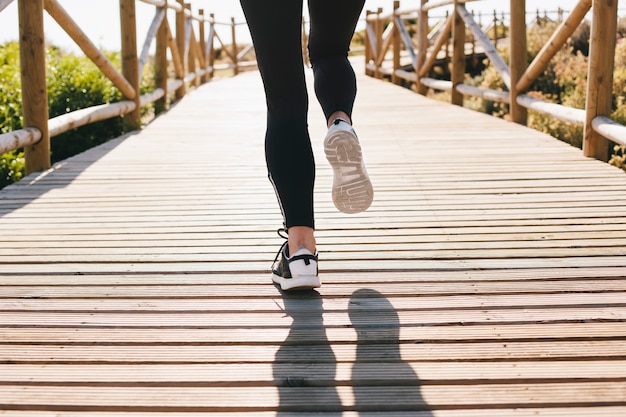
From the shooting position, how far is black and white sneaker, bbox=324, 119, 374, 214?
187 cm

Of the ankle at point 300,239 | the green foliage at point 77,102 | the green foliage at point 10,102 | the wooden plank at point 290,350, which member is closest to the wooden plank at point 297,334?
the wooden plank at point 290,350

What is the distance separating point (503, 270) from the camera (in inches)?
81.9

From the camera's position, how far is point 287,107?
6.06 feet

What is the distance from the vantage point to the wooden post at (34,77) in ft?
12.3

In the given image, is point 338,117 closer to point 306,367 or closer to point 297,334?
point 297,334

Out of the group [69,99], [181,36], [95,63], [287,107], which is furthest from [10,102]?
[287,107]

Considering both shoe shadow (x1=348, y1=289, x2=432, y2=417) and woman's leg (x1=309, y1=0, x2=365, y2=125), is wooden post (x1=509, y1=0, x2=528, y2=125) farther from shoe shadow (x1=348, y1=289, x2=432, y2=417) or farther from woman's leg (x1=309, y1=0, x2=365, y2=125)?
shoe shadow (x1=348, y1=289, x2=432, y2=417)

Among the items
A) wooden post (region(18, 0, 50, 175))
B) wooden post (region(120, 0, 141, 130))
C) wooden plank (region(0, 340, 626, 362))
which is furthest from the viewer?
wooden post (region(120, 0, 141, 130))

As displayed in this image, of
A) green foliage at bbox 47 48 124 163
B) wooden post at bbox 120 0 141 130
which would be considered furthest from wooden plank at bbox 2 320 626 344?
wooden post at bbox 120 0 141 130

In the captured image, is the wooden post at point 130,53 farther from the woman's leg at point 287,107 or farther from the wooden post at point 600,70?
the woman's leg at point 287,107

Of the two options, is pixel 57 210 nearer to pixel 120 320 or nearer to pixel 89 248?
pixel 89 248

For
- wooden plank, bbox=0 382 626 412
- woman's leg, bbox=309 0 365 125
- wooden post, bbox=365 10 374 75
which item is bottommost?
wooden plank, bbox=0 382 626 412

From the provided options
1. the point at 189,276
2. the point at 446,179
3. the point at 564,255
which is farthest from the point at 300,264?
the point at 446,179

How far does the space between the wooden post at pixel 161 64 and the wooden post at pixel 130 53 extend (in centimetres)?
144
